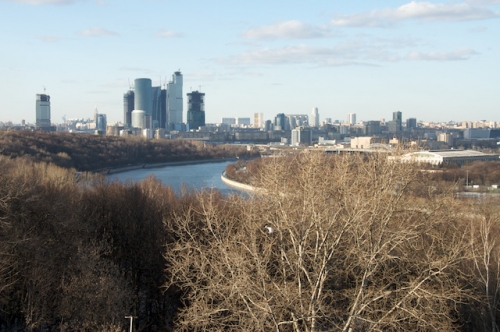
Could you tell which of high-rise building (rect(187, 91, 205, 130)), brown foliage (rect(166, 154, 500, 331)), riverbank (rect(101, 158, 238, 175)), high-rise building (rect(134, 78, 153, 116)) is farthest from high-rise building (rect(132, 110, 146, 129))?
brown foliage (rect(166, 154, 500, 331))

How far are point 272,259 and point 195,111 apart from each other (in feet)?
209

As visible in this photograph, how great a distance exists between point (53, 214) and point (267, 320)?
2.62 meters

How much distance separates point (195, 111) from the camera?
220ft

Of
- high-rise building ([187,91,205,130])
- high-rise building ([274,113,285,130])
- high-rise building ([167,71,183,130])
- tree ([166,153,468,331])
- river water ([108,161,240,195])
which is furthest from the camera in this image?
high-rise building ([167,71,183,130])

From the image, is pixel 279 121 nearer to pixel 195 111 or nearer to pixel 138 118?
pixel 195 111

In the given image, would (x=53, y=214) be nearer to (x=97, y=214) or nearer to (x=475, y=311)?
(x=97, y=214)

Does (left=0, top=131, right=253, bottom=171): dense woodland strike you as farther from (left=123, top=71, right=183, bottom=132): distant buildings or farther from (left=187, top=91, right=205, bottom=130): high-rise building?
(left=123, top=71, right=183, bottom=132): distant buildings

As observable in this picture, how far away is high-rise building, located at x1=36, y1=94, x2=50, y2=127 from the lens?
59.3 m

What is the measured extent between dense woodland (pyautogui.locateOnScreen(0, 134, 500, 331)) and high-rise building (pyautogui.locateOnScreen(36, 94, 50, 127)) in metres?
56.0

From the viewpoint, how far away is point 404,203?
3727 mm

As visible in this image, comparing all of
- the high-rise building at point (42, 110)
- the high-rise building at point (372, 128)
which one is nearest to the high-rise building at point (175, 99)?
the high-rise building at point (42, 110)

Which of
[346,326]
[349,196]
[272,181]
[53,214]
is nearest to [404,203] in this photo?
[349,196]

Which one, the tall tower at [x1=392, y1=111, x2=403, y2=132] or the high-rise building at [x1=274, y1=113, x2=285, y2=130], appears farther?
the high-rise building at [x1=274, y1=113, x2=285, y2=130]

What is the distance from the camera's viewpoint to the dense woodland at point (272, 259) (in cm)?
299
